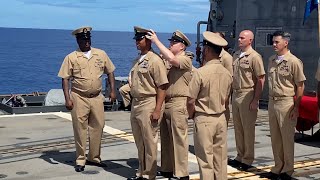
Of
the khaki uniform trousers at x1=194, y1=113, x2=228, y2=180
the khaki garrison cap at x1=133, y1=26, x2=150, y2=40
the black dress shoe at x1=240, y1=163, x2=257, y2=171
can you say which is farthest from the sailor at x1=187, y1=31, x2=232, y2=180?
the black dress shoe at x1=240, y1=163, x2=257, y2=171

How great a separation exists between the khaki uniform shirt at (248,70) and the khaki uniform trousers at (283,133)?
43 cm

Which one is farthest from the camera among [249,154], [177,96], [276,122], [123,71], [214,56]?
[123,71]

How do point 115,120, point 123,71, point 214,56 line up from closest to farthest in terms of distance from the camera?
1. point 214,56
2. point 115,120
3. point 123,71

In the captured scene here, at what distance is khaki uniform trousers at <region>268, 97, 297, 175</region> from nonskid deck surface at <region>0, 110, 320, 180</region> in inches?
13.2

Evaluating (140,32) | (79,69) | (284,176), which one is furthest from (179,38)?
(284,176)

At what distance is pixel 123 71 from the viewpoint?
64250 mm

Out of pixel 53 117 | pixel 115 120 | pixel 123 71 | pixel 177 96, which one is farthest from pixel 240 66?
pixel 123 71

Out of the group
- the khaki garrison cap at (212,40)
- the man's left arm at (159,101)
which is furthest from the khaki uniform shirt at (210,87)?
the man's left arm at (159,101)

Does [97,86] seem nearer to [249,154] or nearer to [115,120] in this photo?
[249,154]

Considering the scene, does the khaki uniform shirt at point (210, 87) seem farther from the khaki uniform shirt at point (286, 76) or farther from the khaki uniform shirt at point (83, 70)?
the khaki uniform shirt at point (83, 70)

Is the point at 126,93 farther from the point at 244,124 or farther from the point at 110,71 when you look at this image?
the point at 244,124

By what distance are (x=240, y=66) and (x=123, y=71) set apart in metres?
57.7

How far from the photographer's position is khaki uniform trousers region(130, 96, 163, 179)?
5.98m

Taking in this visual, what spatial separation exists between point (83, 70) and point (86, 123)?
0.73 m
